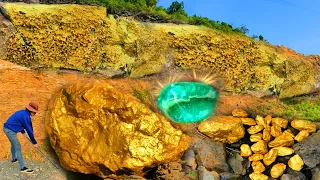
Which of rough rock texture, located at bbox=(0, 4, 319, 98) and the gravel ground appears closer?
the gravel ground

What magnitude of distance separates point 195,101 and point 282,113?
9.68 feet

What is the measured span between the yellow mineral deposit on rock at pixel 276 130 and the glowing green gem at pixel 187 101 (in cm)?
202

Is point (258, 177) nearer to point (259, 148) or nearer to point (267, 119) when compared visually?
point (259, 148)

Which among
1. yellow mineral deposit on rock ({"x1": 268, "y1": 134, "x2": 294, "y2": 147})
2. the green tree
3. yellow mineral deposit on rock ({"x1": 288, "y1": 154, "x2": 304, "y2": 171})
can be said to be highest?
the green tree

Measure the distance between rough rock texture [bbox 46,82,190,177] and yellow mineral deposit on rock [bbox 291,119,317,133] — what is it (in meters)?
4.19

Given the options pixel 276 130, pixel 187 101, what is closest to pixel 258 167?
pixel 276 130

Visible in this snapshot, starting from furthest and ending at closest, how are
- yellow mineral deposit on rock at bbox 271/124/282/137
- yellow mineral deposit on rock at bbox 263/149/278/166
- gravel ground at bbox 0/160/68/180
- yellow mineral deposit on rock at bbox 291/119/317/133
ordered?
yellow mineral deposit on rock at bbox 271/124/282/137 → yellow mineral deposit on rock at bbox 291/119/317/133 → yellow mineral deposit on rock at bbox 263/149/278/166 → gravel ground at bbox 0/160/68/180

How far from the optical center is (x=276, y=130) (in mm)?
13258

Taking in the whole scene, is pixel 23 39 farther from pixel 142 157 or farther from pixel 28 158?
pixel 142 157

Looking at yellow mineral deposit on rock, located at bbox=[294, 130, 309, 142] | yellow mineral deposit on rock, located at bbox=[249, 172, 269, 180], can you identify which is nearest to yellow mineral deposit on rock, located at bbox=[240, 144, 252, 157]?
yellow mineral deposit on rock, located at bbox=[249, 172, 269, 180]

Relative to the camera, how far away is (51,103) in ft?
39.1

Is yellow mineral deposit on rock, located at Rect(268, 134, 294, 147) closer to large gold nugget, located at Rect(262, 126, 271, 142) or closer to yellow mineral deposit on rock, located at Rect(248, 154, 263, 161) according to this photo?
large gold nugget, located at Rect(262, 126, 271, 142)

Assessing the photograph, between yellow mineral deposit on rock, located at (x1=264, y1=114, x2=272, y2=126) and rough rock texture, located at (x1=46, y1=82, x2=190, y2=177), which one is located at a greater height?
yellow mineral deposit on rock, located at (x1=264, y1=114, x2=272, y2=126)

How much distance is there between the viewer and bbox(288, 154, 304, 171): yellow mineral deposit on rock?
12.5m
